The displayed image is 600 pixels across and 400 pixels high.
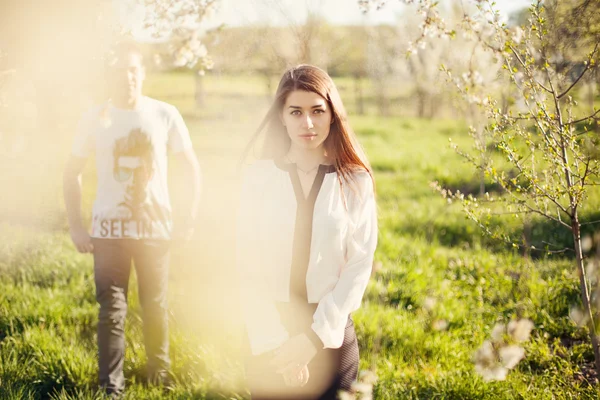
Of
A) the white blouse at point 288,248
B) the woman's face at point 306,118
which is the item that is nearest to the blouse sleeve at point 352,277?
the white blouse at point 288,248

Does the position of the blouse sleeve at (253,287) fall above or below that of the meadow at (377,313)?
above

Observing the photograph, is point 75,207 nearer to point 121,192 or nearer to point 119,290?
point 121,192

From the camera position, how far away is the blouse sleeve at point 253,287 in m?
1.79

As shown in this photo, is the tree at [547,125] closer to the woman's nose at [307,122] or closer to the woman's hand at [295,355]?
the woman's nose at [307,122]

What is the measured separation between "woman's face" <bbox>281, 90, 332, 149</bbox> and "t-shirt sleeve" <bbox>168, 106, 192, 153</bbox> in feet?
3.66

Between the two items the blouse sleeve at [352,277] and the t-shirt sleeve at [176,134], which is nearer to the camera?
A: the blouse sleeve at [352,277]

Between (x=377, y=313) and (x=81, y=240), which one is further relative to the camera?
(x=377, y=313)

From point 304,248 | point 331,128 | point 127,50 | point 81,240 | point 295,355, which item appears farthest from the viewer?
point 81,240

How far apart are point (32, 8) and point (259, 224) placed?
2.39 meters

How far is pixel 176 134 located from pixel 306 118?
124cm

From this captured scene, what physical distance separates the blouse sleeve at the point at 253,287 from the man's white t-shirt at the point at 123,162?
102 centimetres

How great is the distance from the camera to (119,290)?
8.89 feet

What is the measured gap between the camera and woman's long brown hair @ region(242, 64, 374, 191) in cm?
188

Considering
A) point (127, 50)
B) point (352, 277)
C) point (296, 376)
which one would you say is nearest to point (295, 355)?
point (296, 376)
